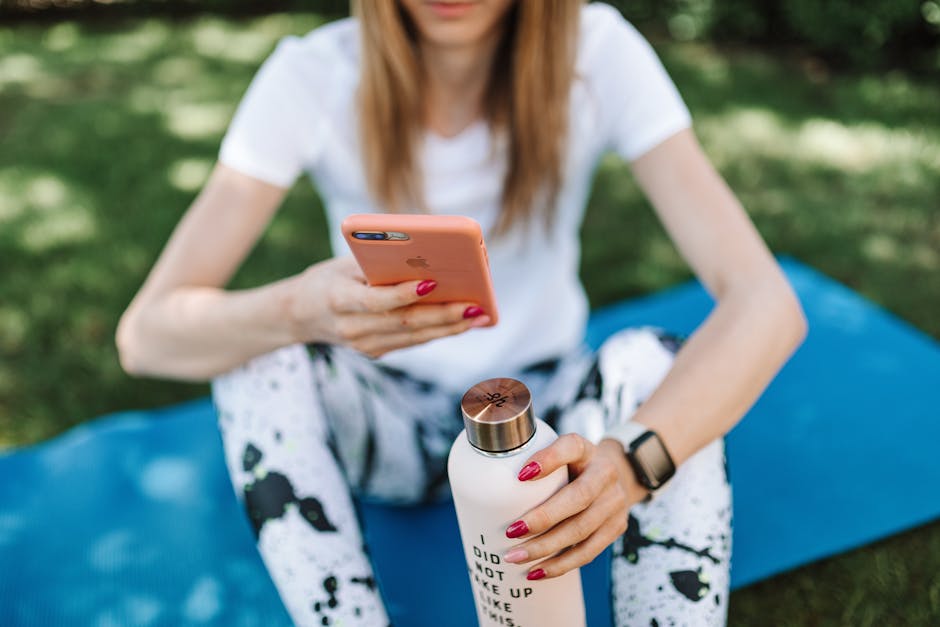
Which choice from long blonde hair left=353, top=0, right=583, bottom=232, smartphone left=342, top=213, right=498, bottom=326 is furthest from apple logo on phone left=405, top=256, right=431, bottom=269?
long blonde hair left=353, top=0, right=583, bottom=232

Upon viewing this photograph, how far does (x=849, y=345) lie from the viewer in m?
2.23

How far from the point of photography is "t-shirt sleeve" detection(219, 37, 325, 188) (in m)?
1.51

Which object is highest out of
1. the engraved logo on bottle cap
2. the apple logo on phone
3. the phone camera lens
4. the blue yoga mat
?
the phone camera lens

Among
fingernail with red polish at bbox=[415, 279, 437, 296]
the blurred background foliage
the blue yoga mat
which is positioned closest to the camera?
fingernail with red polish at bbox=[415, 279, 437, 296]

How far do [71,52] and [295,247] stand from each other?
3.16 m

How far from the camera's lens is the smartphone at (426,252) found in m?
0.93

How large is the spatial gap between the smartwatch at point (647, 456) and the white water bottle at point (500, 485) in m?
0.20

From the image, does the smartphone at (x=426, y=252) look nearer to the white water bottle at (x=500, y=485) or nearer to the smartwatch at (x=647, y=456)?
the white water bottle at (x=500, y=485)

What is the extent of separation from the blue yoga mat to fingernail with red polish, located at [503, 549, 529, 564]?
2.07 feet

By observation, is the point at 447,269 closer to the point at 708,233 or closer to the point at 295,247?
the point at 708,233

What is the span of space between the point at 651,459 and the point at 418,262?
0.45 meters

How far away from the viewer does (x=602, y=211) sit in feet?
10.9

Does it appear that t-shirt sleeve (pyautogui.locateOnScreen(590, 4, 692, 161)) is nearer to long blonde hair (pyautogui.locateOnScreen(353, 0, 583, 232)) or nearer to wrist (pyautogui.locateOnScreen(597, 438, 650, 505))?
long blonde hair (pyautogui.locateOnScreen(353, 0, 583, 232))

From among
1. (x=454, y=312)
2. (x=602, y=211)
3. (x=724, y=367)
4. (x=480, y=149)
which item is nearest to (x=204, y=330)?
(x=454, y=312)
